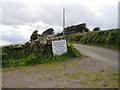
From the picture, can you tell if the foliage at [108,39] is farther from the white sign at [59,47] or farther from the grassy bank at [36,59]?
Answer: the grassy bank at [36,59]

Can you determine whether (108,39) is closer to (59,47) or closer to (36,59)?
(59,47)

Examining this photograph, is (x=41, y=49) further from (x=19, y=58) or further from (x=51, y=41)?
(x=19, y=58)

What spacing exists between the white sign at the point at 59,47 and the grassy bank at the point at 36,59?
33cm

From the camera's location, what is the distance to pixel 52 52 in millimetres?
9336

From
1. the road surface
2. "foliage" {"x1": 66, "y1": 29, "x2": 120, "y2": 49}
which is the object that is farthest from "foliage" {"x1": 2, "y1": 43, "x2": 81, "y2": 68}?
"foliage" {"x1": 66, "y1": 29, "x2": 120, "y2": 49}

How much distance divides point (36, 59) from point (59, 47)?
1.81 m

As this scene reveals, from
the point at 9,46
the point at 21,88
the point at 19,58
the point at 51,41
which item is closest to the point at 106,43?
the point at 51,41

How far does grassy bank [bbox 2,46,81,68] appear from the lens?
8.33 m

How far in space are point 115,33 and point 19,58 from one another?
23.6ft

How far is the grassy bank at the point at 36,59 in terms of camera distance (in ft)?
27.3

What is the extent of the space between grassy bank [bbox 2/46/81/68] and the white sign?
33cm

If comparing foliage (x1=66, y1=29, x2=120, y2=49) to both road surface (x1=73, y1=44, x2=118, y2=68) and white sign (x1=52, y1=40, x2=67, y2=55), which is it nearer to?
road surface (x1=73, y1=44, x2=118, y2=68)

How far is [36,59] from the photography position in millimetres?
8531

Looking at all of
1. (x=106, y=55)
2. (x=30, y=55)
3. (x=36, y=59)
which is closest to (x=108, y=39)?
(x=106, y=55)
